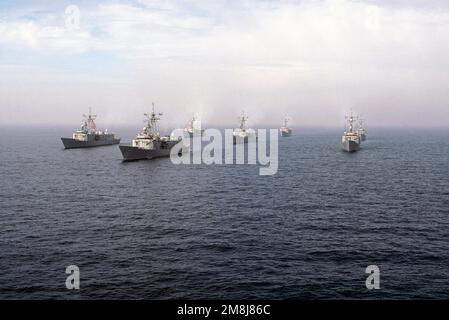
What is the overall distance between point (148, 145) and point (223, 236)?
89.0 m

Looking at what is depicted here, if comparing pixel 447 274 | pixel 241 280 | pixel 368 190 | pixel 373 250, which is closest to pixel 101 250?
pixel 241 280

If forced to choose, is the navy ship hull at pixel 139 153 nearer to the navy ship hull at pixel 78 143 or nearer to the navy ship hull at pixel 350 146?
the navy ship hull at pixel 78 143

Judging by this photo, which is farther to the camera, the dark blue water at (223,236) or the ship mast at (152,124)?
the ship mast at (152,124)

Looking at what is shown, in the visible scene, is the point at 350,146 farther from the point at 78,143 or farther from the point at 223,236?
the point at 223,236

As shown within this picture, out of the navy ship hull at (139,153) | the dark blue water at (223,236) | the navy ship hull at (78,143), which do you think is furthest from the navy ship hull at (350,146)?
the navy ship hull at (78,143)

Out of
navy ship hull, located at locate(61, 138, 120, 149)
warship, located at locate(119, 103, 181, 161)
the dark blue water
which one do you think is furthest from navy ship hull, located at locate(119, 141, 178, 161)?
navy ship hull, located at locate(61, 138, 120, 149)

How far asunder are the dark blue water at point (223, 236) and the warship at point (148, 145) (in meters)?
31.5

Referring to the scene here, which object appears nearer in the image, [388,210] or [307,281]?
[307,281]

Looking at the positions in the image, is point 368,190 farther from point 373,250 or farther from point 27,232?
point 27,232

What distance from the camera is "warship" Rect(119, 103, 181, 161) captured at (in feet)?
418

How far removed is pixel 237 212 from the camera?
206 ft

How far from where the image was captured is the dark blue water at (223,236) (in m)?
36.2
